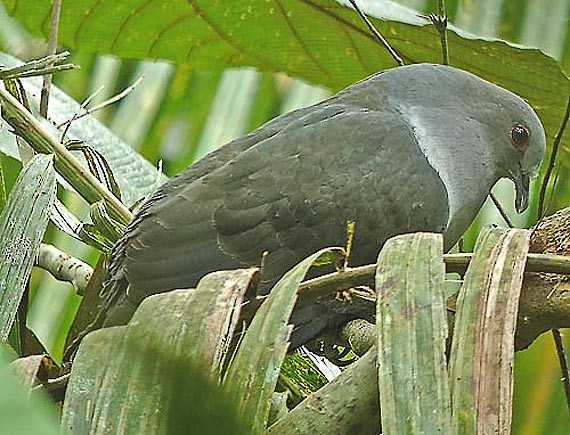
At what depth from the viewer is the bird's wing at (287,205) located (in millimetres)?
1205

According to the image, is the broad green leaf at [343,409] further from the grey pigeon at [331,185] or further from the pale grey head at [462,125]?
the pale grey head at [462,125]

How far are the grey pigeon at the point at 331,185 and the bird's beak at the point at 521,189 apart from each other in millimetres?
88

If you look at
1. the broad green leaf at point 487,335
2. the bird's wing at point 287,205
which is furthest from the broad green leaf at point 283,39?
the broad green leaf at point 487,335

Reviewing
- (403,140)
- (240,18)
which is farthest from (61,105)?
(403,140)

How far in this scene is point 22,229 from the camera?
A: 35.4 inches

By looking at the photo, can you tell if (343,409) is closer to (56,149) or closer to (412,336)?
(412,336)

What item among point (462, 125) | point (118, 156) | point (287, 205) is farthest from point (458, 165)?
point (118, 156)

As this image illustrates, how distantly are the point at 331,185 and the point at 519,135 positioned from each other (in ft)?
1.46

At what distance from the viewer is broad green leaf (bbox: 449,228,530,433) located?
0.52 metres

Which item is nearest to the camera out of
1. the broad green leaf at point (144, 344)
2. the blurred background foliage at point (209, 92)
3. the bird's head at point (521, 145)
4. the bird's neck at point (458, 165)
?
the broad green leaf at point (144, 344)

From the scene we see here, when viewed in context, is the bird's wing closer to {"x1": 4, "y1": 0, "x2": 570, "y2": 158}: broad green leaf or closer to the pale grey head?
the pale grey head

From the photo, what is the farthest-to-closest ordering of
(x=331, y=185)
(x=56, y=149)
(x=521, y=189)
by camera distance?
(x=521, y=189)
(x=331, y=185)
(x=56, y=149)

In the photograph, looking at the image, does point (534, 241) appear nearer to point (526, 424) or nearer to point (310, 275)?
point (310, 275)

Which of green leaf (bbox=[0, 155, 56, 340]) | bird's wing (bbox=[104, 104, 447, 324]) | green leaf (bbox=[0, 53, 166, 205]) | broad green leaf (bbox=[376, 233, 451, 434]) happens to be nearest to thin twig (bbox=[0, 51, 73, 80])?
green leaf (bbox=[0, 155, 56, 340])
